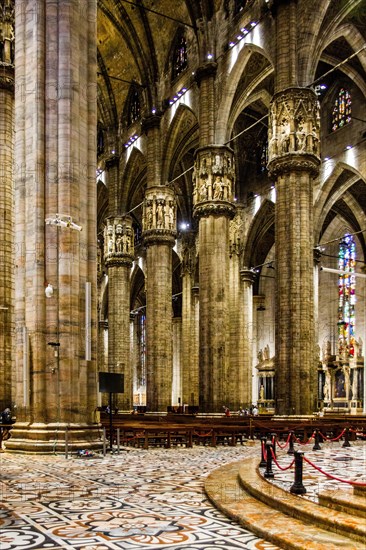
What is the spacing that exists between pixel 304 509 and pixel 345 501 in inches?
15.8

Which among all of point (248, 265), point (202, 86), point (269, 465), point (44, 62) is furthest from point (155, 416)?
point (269, 465)

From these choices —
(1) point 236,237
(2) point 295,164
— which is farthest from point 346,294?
(2) point 295,164

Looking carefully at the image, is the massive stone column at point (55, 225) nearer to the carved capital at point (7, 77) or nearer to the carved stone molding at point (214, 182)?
the carved capital at point (7, 77)

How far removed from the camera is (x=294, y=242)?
2275cm

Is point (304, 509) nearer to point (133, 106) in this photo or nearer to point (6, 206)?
point (6, 206)

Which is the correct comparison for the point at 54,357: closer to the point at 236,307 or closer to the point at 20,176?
the point at 20,176

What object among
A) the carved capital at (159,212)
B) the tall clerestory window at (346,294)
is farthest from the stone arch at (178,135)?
the tall clerestory window at (346,294)

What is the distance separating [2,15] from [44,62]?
571 cm

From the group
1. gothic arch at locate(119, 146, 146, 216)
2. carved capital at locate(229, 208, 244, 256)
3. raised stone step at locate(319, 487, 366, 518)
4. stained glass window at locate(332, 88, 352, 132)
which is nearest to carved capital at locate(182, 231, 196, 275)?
carved capital at locate(229, 208, 244, 256)

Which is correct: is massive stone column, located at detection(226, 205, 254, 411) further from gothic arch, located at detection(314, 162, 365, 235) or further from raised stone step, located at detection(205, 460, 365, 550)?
raised stone step, located at detection(205, 460, 365, 550)

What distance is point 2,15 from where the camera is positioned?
1900 cm

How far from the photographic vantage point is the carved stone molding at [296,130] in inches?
914

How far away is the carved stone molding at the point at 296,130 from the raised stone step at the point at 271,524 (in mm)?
16605

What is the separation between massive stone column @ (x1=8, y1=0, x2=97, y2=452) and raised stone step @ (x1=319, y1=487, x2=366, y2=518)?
771 centimetres
